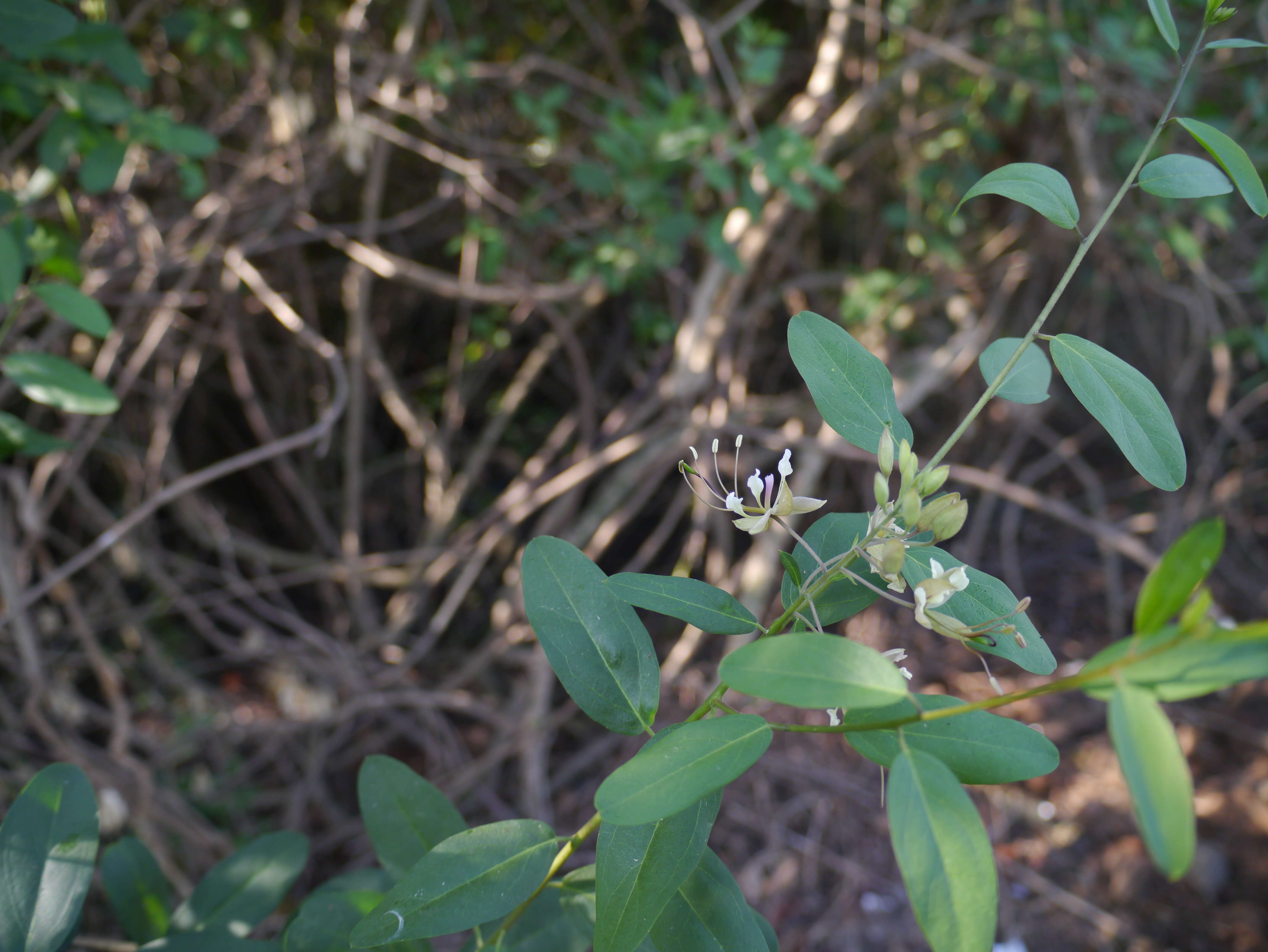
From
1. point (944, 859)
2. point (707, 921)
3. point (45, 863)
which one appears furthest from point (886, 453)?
point (45, 863)

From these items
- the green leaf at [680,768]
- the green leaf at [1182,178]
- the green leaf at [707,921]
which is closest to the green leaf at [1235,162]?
the green leaf at [1182,178]

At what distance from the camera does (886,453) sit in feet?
1.59

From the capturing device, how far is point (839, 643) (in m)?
0.40

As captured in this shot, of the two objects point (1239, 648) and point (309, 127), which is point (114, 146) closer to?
point (309, 127)

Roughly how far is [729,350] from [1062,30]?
1137mm

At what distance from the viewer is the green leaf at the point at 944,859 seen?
0.37 meters

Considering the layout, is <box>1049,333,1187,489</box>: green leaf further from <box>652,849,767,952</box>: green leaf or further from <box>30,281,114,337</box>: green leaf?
<box>30,281,114,337</box>: green leaf

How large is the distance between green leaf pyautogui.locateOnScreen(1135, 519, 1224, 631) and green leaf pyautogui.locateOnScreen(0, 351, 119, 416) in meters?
1.02

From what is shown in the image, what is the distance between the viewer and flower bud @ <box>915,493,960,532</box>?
462 mm

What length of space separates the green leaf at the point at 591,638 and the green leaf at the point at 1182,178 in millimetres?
492

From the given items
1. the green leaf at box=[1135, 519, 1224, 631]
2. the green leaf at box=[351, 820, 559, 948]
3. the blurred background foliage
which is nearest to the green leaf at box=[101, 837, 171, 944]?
the green leaf at box=[351, 820, 559, 948]

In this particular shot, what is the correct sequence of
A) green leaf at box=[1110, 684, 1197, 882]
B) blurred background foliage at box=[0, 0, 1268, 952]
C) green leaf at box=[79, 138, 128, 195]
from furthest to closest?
blurred background foliage at box=[0, 0, 1268, 952], green leaf at box=[79, 138, 128, 195], green leaf at box=[1110, 684, 1197, 882]

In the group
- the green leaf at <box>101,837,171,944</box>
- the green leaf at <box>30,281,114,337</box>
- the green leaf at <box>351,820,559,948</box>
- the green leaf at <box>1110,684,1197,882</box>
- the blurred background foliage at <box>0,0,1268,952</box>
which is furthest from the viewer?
the blurred background foliage at <box>0,0,1268,952</box>

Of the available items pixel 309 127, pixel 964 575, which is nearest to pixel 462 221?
pixel 309 127
